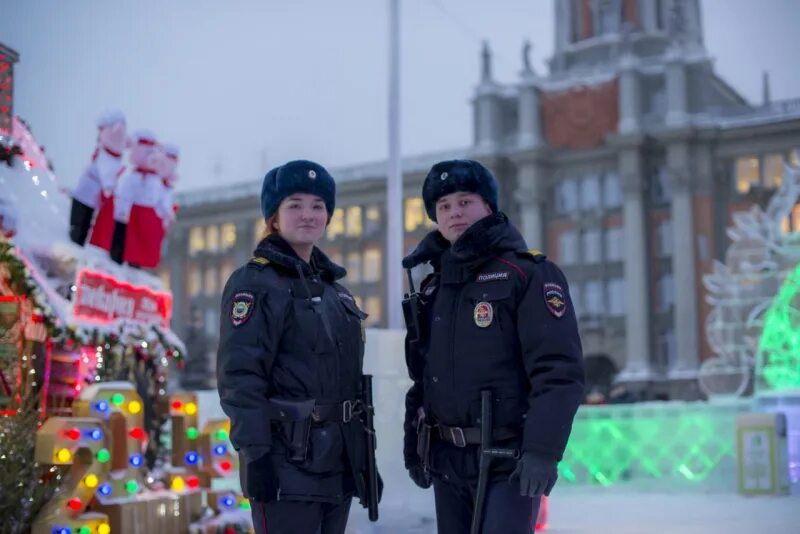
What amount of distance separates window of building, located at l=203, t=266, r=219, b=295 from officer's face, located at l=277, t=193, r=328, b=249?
53386 mm

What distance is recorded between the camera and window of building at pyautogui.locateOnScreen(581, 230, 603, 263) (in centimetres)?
4528

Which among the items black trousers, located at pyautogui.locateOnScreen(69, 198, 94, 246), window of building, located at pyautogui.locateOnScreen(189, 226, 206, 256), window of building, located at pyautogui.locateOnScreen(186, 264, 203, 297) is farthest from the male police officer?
window of building, located at pyautogui.locateOnScreen(186, 264, 203, 297)

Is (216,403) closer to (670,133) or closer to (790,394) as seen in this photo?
(790,394)

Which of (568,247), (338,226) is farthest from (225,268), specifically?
(568,247)

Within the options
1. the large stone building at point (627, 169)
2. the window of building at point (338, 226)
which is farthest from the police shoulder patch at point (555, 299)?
the window of building at point (338, 226)

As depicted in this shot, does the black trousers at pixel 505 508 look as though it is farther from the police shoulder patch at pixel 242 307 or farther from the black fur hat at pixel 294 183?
the black fur hat at pixel 294 183

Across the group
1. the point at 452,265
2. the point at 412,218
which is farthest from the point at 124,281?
the point at 412,218

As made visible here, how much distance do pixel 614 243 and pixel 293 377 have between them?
4252 centimetres

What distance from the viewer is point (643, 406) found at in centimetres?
1631

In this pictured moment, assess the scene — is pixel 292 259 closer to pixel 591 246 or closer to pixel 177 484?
pixel 177 484

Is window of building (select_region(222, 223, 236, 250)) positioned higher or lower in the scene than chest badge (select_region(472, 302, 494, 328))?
higher

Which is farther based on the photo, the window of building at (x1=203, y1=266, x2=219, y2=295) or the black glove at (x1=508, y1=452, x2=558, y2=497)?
the window of building at (x1=203, y1=266, x2=219, y2=295)

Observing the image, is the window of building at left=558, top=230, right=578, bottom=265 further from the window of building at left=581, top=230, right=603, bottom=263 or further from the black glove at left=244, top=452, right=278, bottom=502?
the black glove at left=244, top=452, right=278, bottom=502

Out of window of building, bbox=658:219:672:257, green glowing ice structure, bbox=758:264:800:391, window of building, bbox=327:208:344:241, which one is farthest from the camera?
window of building, bbox=327:208:344:241
